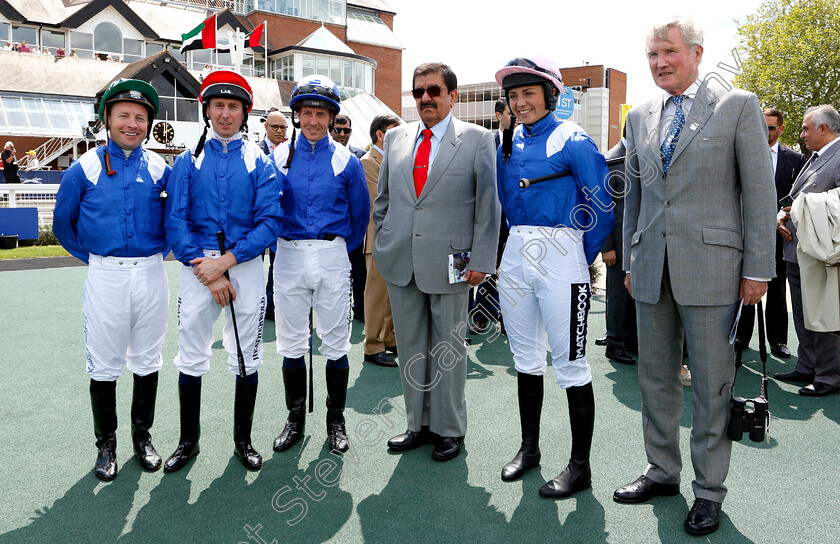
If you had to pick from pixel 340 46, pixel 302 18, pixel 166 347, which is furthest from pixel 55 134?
pixel 166 347

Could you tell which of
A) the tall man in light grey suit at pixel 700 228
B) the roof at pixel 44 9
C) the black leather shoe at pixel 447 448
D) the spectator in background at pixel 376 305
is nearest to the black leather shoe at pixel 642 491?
the tall man in light grey suit at pixel 700 228

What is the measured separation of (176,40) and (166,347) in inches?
1285

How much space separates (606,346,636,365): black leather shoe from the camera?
5.64m

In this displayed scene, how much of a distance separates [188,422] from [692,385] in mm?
2620

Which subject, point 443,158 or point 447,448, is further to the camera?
point 447,448

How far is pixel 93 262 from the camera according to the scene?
11.1 feet

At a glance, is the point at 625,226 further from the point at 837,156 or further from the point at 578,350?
the point at 837,156

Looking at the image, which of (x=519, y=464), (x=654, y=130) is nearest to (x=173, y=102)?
(x=519, y=464)

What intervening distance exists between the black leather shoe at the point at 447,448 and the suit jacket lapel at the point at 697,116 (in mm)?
1943

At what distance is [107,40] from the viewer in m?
33.4

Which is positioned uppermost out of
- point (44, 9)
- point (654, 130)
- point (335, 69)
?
Answer: point (44, 9)

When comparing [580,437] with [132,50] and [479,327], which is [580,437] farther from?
[132,50]

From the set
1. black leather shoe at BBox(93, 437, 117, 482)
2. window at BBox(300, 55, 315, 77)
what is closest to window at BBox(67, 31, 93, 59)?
window at BBox(300, 55, 315, 77)

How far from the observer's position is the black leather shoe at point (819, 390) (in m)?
4.76
